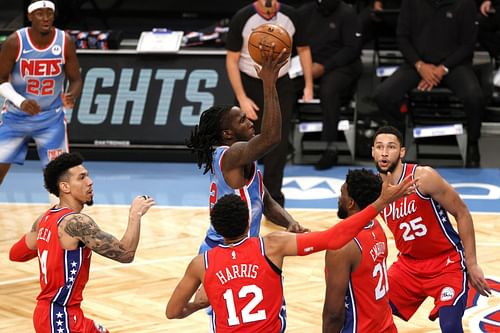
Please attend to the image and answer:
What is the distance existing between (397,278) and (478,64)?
7.36 metres

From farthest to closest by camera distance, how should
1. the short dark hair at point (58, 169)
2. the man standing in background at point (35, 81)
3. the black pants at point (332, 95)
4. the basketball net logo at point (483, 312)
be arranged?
the black pants at point (332, 95)
the man standing in background at point (35, 81)
the basketball net logo at point (483, 312)
the short dark hair at point (58, 169)

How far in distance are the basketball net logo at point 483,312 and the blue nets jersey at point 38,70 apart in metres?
3.71

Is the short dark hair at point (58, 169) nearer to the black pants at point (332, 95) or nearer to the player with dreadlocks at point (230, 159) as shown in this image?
the player with dreadlocks at point (230, 159)

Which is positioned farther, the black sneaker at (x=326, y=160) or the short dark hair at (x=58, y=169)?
the black sneaker at (x=326, y=160)

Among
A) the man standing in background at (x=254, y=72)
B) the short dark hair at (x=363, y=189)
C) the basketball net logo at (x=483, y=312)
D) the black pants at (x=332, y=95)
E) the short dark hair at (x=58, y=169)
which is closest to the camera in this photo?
the short dark hair at (x=363, y=189)

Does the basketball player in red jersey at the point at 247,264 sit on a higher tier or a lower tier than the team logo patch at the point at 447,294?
higher

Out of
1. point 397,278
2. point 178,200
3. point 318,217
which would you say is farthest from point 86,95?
point 397,278

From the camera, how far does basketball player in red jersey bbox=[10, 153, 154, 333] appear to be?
5488 mm

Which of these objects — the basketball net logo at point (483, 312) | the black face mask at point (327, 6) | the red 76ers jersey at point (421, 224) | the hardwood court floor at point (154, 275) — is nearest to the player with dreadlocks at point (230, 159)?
the red 76ers jersey at point (421, 224)

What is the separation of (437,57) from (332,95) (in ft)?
3.99

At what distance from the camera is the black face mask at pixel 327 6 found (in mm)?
12094

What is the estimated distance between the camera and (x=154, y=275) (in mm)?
8148

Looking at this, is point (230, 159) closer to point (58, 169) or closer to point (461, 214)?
point (58, 169)

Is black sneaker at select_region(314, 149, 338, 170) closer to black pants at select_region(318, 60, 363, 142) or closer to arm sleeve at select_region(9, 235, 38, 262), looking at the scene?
black pants at select_region(318, 60, 363, 142)
